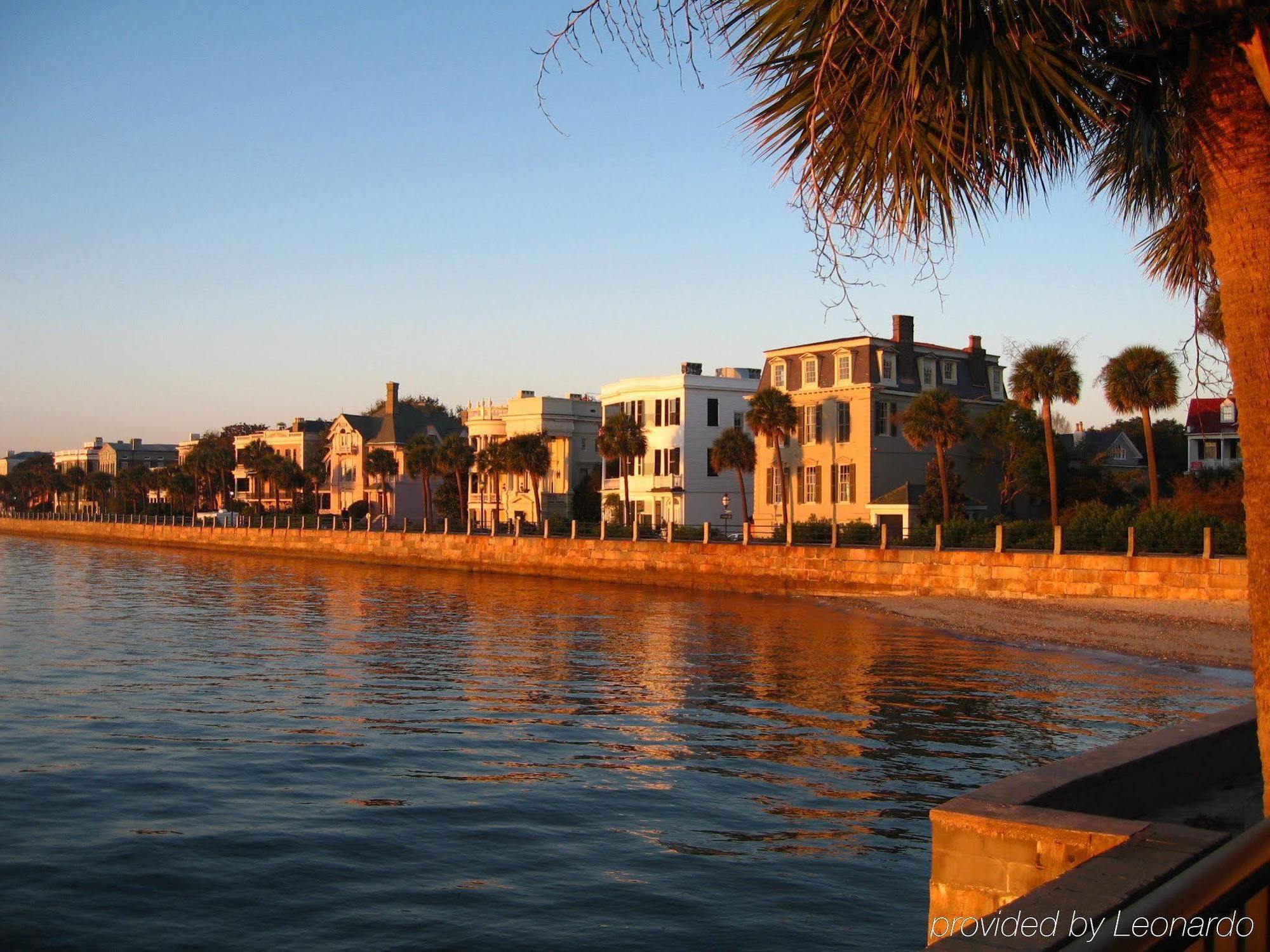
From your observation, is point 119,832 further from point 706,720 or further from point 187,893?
point 706,720

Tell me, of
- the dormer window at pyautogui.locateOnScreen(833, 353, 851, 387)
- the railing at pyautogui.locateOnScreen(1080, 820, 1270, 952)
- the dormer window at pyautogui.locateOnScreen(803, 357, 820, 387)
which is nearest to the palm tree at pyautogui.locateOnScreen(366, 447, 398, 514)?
the dormer window at pyautogui.locateOnScreen(803, 357, 820, 387)

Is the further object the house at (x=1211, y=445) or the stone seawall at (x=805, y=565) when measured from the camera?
the house at (x=1211, y=445)

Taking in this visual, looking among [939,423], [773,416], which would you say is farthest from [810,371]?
[939,423]

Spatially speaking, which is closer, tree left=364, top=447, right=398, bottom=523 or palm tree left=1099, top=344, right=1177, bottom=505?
palm tree left=1099, top=344, right=1177, bottom=505

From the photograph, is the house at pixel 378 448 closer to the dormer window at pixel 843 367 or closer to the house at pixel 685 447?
the house at pixel 685 447

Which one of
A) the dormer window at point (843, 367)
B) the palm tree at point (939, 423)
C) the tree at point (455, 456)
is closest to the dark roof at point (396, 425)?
the tree at point (455, 456)

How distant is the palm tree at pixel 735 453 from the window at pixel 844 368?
257 inches

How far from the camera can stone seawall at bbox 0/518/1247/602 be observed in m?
35.5

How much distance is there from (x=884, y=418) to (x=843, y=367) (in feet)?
11.4

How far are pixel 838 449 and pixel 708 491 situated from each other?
42.2 feet

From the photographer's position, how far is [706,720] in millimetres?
18344

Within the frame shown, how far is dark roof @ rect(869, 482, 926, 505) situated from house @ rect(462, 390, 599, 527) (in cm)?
2995

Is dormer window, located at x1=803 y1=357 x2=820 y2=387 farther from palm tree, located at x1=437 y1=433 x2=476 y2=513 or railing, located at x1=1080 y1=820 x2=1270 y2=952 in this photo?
railing, located at x1=1080 y1=820 x2=1270 y2=952

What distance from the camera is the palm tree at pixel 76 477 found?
15888cm
